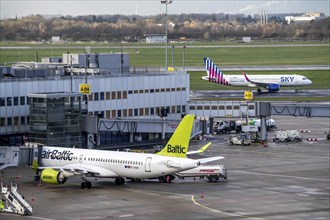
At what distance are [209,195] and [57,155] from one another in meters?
15.8

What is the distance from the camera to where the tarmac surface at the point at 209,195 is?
6569cm

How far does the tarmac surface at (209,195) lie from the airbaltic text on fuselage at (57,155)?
88.1 inches

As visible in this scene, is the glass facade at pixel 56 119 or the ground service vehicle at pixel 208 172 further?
the glass facade at pixel 56 119

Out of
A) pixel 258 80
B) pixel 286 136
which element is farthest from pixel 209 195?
pixel 258 80

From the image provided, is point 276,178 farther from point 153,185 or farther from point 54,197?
point 54,197

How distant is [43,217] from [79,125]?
111 ft

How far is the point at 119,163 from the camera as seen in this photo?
78438 millimetres

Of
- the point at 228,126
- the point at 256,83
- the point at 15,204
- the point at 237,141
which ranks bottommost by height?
the point at 237,141

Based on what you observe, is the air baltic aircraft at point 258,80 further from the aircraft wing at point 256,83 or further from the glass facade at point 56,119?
the glass facade at point 56,119

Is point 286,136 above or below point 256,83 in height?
below

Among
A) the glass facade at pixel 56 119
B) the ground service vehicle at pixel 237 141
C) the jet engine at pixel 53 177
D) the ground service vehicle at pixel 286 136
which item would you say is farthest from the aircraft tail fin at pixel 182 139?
the ground service vehicle at pixel 286 136

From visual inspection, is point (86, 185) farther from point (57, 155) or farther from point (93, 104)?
point (93, 104)

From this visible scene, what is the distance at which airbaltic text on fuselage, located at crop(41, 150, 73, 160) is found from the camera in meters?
82.0

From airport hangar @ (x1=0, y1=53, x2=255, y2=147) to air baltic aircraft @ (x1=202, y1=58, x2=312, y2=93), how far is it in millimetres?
57533
